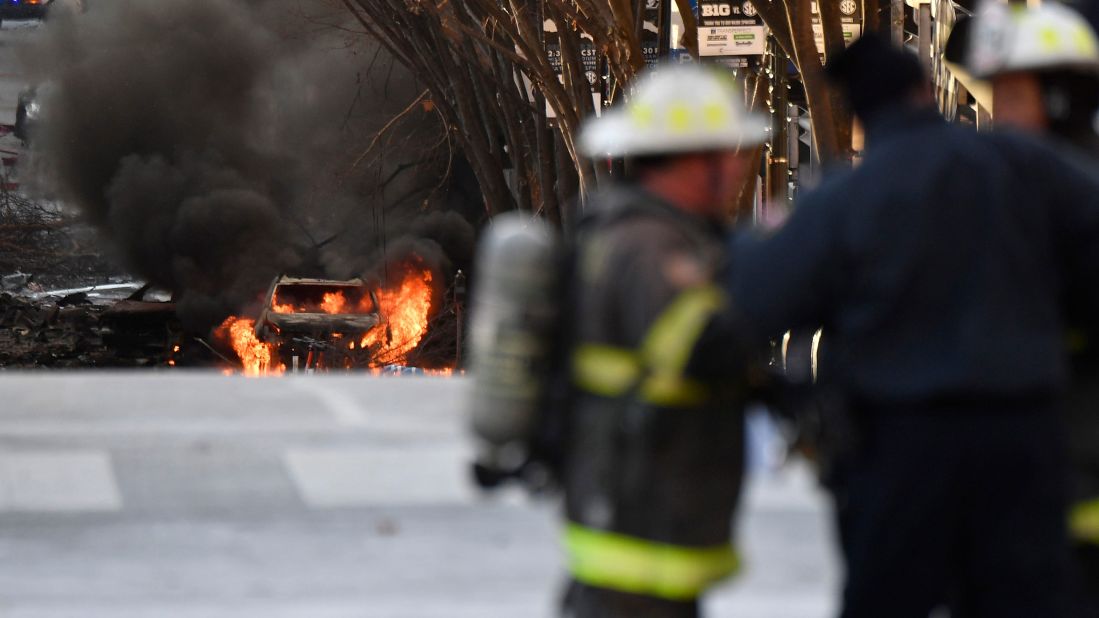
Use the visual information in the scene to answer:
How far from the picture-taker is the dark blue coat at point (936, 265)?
3.11 metres

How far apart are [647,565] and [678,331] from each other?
416 millimetres

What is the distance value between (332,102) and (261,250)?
4302 millimetres

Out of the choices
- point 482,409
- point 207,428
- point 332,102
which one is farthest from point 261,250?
point 482,409

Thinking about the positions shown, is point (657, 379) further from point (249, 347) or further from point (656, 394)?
point (249, 347)

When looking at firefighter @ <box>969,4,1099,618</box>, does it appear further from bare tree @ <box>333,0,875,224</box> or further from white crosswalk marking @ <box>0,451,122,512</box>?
bare tree @ <box>333,0,875,224</box>

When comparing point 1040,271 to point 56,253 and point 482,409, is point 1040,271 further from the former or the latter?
point 56,253

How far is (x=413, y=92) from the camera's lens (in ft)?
142

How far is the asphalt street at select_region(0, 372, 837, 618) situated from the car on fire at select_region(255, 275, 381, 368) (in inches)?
889

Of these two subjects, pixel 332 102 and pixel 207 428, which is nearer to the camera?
pixel 207 428

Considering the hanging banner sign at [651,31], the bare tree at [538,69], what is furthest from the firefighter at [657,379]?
the hanging banner sign at [651,31]

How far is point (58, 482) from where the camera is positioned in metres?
6.62

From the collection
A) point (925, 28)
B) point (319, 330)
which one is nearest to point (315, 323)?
point (319, 330)

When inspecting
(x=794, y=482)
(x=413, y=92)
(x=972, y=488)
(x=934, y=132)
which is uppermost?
(x=413, y=92)

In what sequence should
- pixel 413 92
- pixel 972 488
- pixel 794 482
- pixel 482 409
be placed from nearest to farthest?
pixel 972 488 < pixel 482 409 < pixel 794 482 < pixel 413 92
